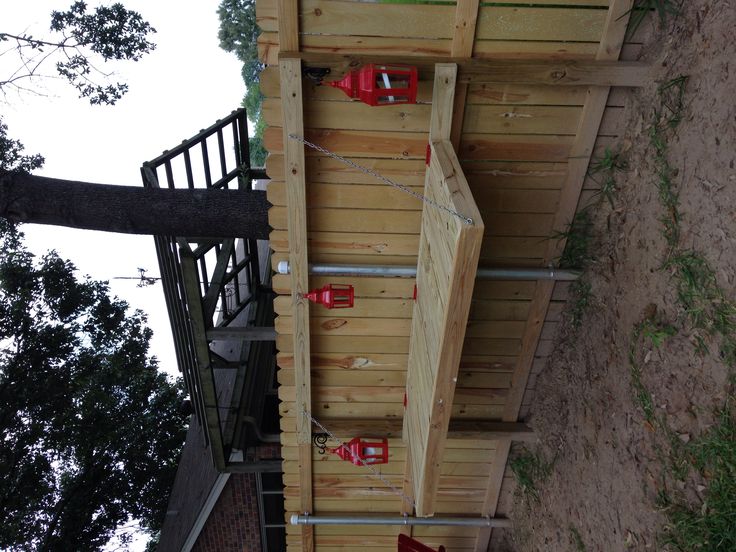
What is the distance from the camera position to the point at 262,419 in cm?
605

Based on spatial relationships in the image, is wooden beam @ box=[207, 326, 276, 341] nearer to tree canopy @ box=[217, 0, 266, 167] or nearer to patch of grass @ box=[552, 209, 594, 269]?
patch of grass @ box=[552, 209, 594, 269]

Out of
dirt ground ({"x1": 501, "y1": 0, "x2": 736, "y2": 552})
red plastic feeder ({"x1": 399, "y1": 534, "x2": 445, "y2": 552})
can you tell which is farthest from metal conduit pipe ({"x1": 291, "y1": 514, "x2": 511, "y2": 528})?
dirt ground ({"x1": 501, "y1": 0, "x2": 736, "y2": 552})

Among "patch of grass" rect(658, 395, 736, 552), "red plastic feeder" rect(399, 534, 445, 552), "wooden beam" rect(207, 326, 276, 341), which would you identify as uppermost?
"wooden beam" rect(207, 326, 276, 341)

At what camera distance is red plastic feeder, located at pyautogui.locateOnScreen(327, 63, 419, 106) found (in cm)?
219

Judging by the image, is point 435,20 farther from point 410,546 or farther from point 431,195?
point 410,546

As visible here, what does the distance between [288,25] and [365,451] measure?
258cm

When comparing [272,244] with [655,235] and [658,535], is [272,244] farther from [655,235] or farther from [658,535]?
[658,535]

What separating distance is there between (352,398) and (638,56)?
2.56m

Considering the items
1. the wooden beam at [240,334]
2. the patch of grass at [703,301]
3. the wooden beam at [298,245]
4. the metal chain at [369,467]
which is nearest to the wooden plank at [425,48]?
the wooden beam at [298,245]

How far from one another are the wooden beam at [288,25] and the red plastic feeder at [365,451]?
95.0 inches

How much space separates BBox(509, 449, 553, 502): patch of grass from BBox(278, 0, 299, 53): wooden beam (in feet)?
9.94

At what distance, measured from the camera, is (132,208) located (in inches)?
151

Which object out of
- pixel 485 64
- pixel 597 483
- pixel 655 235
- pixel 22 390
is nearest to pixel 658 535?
pixel 597 483

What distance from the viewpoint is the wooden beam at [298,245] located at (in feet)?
7.62
